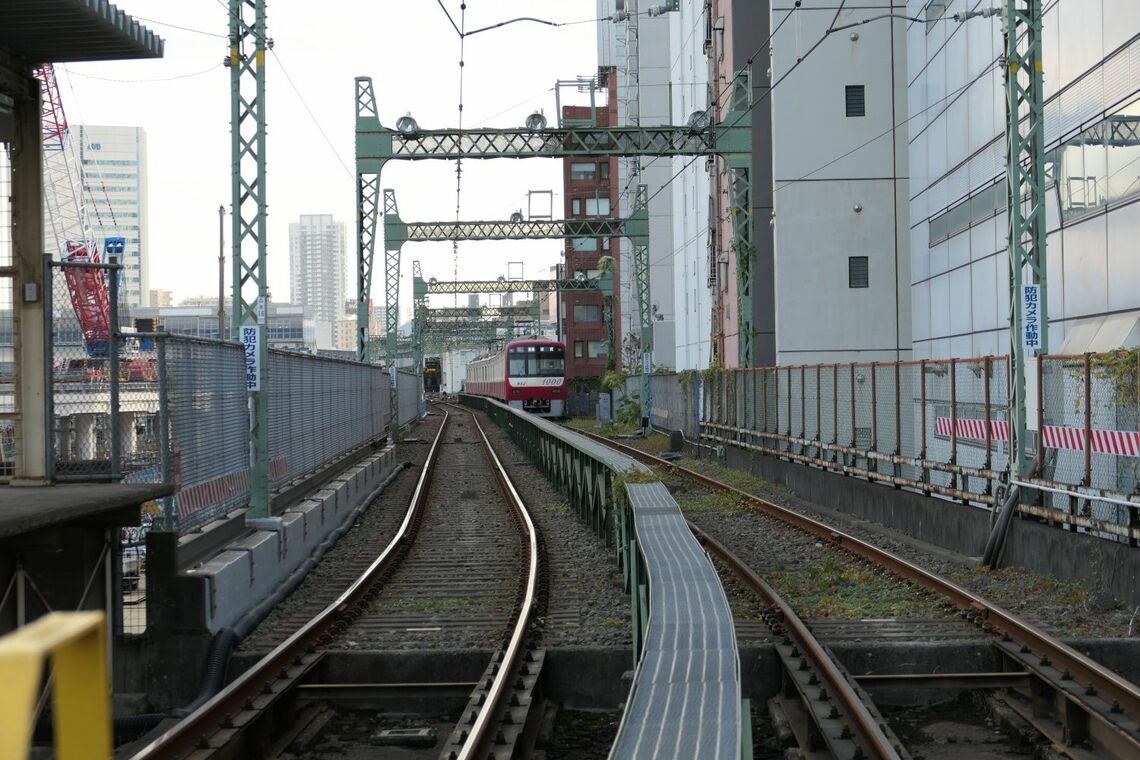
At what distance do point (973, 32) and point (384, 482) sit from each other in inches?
594

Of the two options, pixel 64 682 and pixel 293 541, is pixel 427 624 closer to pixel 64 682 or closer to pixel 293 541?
pixel 293 541

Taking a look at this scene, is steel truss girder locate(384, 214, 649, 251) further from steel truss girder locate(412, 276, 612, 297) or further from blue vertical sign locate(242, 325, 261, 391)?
blue vertical sign locate(242, 325, 261, 391)

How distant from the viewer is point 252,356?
13180mm

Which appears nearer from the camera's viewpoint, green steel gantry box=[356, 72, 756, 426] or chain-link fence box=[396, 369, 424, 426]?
green steel gantry box=[356, 72, 756, 426]

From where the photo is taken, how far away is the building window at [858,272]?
33.7 metres

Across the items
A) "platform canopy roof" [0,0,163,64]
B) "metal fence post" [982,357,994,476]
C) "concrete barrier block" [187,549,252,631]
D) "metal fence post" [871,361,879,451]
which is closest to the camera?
"platform canopy roof" [0,0,163,64]

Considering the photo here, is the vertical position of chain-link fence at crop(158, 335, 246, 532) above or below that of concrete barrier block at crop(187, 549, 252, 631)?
above

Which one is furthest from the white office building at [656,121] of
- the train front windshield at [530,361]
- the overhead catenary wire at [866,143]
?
the overhead catenary wire at [866,143]

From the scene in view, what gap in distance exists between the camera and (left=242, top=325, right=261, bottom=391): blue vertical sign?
13.1 m

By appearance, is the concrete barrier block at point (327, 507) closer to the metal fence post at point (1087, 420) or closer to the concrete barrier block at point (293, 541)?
the concrete barrier block at point (293, 541)

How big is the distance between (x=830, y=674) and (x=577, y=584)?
501cm

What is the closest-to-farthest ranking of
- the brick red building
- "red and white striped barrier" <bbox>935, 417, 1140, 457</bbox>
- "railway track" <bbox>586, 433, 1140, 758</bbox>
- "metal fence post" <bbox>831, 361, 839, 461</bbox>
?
"railway track" <bbox>586, 433, 1140, 758</bbox> < "red and white striped barrier" <bbox>935, 417, 1140, 457</bbox> < "metal fence post" <bbox>831, 361, 839, 461</bbox> < the brick red building

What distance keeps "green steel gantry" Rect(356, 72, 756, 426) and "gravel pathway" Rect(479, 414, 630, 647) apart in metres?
9.14

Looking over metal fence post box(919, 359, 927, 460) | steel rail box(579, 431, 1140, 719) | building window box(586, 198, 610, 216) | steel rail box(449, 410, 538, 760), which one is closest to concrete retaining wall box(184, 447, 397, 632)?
steel rail box(449, 410, 538, 760)
